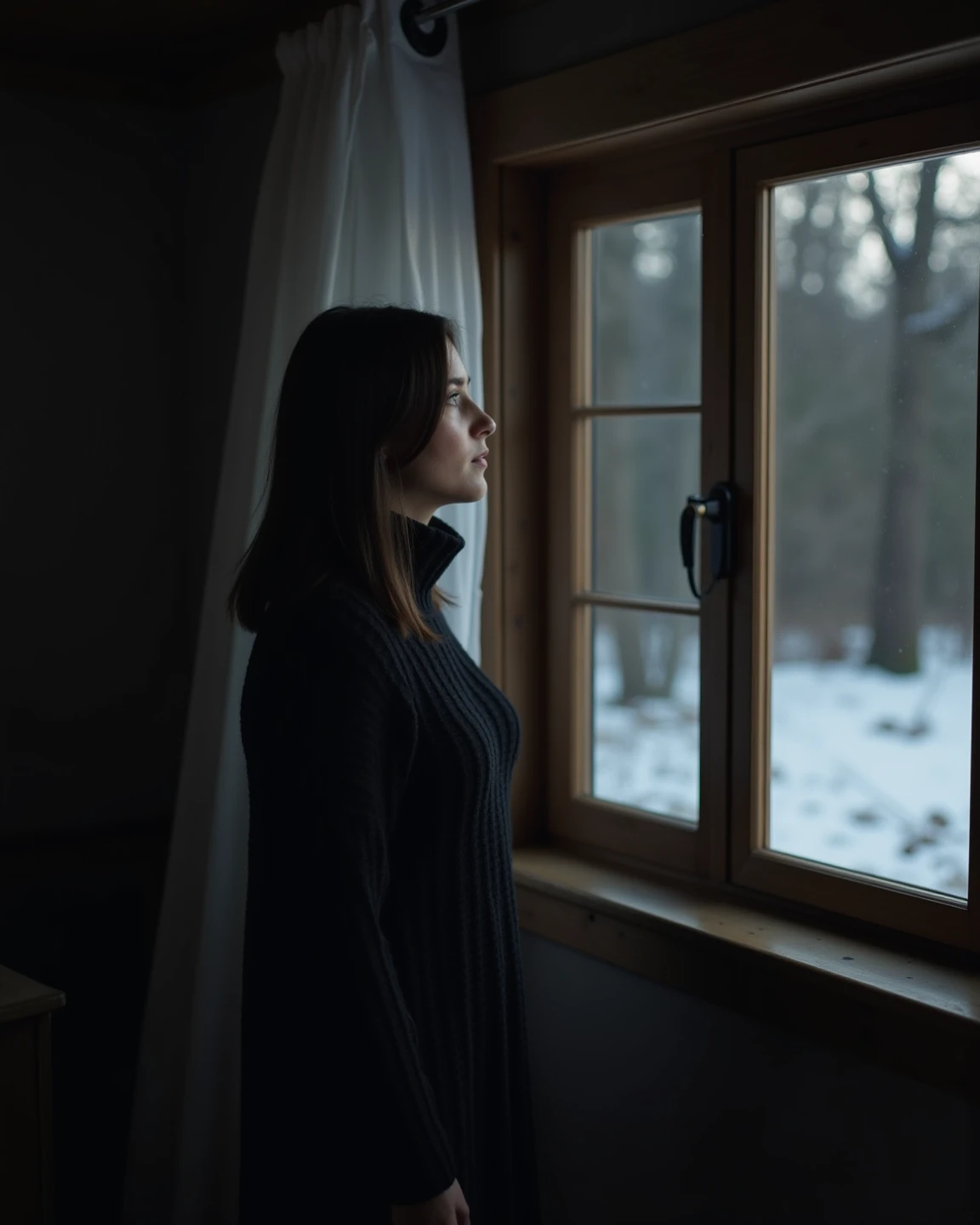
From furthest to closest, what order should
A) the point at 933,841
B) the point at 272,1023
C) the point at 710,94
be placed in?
the point at 933,841
the point at 710,94
the point at 272,1023

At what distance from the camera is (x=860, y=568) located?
6.38 m

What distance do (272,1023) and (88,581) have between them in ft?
5.04

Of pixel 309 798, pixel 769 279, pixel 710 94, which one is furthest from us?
pixel 769 279

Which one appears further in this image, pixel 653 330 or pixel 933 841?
pixel 653 330

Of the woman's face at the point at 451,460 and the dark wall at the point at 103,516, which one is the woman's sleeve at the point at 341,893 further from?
the dark wall at the point at 103,516

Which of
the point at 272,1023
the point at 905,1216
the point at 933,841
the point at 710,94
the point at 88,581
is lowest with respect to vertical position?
the point at 933,841

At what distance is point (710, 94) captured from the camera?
176cm

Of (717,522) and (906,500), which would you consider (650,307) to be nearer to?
(906,500)

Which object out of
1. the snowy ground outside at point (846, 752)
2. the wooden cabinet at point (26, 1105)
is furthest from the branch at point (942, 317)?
the wooden cabinet at point (26, 1105)

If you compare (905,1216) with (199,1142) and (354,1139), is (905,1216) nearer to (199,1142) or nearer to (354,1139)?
(354,1139)

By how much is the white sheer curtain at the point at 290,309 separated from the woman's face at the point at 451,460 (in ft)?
1.63

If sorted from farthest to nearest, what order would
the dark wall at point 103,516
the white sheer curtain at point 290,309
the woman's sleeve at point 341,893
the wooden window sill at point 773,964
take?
the dark wall at point 103,516 → the white sheer curtain at point 290,309 → the wooden window sill at point 773,964 → the woman's sleeve at point 341,893

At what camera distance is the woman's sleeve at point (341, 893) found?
1282 millimetres

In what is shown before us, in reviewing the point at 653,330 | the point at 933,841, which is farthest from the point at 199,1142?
the point at 653,330
